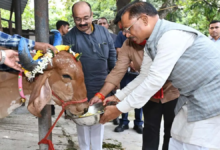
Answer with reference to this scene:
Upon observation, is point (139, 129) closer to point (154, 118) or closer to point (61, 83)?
point (154, 118)

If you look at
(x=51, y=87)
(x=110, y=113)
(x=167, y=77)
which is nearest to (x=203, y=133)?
(x=167, y=77)

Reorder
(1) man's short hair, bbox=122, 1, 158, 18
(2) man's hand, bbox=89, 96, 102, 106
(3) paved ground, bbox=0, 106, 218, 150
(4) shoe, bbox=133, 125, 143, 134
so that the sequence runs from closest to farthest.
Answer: (1) man's short hair, bbox=122, 1, 158, 18 < (2) man's hand, bbox=89, 96, 102, 106 < (3) paved ground, bbox=0, 106, 218, 150 < (4) shoe, bbox=133, 125, 143, 134

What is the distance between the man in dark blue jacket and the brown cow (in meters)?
0.53

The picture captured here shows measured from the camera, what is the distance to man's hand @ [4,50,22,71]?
2155 millimetres

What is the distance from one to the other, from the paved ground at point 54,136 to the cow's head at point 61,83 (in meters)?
1.64

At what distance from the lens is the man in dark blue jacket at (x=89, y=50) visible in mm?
2936

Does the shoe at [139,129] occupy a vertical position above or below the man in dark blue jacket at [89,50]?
below

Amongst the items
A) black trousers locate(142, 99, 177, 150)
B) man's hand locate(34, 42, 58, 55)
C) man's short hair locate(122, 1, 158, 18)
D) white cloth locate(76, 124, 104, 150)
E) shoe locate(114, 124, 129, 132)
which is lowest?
shoe locate(114, 124, 129, 132)

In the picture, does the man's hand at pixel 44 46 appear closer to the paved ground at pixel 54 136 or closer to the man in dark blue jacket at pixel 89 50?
the man in dark blue jacket at pixel 89 50

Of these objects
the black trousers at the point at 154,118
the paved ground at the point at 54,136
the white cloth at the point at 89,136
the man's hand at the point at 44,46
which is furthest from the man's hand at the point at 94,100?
the paved ground at the point at 54,136

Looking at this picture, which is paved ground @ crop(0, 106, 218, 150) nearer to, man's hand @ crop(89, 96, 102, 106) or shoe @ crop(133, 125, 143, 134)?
shoe @ crop(133, 125, 143, 134)

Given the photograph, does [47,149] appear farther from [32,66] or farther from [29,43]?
[29,43]

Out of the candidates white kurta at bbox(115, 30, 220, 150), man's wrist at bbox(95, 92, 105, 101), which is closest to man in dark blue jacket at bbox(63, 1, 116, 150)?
man's wrist at bbox(95, 92, 105, 101)

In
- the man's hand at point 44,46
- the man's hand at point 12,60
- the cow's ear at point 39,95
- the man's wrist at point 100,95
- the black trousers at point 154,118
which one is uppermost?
the man's hand at point 44,46
